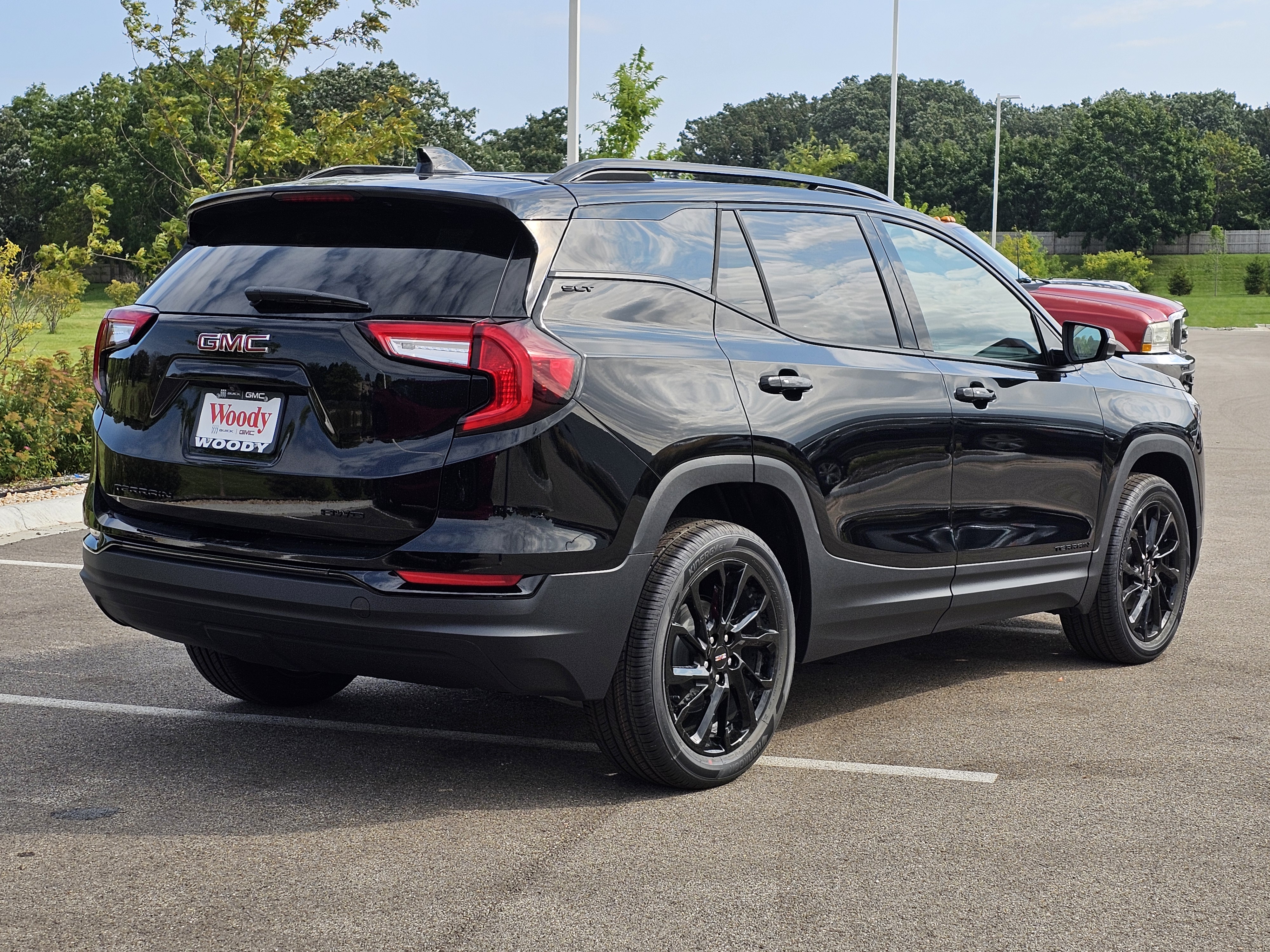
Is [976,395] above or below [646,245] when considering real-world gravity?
below

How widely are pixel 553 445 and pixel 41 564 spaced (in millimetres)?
5535

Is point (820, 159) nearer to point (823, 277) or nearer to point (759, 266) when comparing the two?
point (823, 277)

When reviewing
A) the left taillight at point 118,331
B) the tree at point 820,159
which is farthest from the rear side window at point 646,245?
the tree at point 820,159

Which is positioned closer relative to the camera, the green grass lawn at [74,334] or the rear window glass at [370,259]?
the rear window glass at [370,259]

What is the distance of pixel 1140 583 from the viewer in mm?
6496

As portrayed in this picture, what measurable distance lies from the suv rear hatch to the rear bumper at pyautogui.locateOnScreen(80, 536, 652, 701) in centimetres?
10

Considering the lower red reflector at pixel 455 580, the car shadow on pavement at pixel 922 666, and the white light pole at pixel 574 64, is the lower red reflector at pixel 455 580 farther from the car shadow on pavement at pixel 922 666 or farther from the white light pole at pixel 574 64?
the white light pole at pixel 574 64

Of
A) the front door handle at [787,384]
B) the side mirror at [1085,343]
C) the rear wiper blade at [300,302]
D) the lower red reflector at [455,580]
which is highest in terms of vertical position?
the rear wiper blade at [300,302]

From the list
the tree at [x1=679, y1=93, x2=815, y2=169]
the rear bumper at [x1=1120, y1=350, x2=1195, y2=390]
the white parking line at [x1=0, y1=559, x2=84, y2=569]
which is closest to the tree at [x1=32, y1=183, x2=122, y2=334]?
the white parking line at [x1=0, y1=559, x2=84, y2=569]

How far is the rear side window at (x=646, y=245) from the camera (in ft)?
14.5

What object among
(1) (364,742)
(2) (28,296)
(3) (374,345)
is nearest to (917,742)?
(1) (364,742)

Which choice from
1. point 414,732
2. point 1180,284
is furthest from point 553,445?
point 1180,284

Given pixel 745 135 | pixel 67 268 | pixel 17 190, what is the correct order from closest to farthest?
pixel 67 268
pixel 17 190
pixel 745 135

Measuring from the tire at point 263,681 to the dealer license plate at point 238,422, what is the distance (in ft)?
4.06
